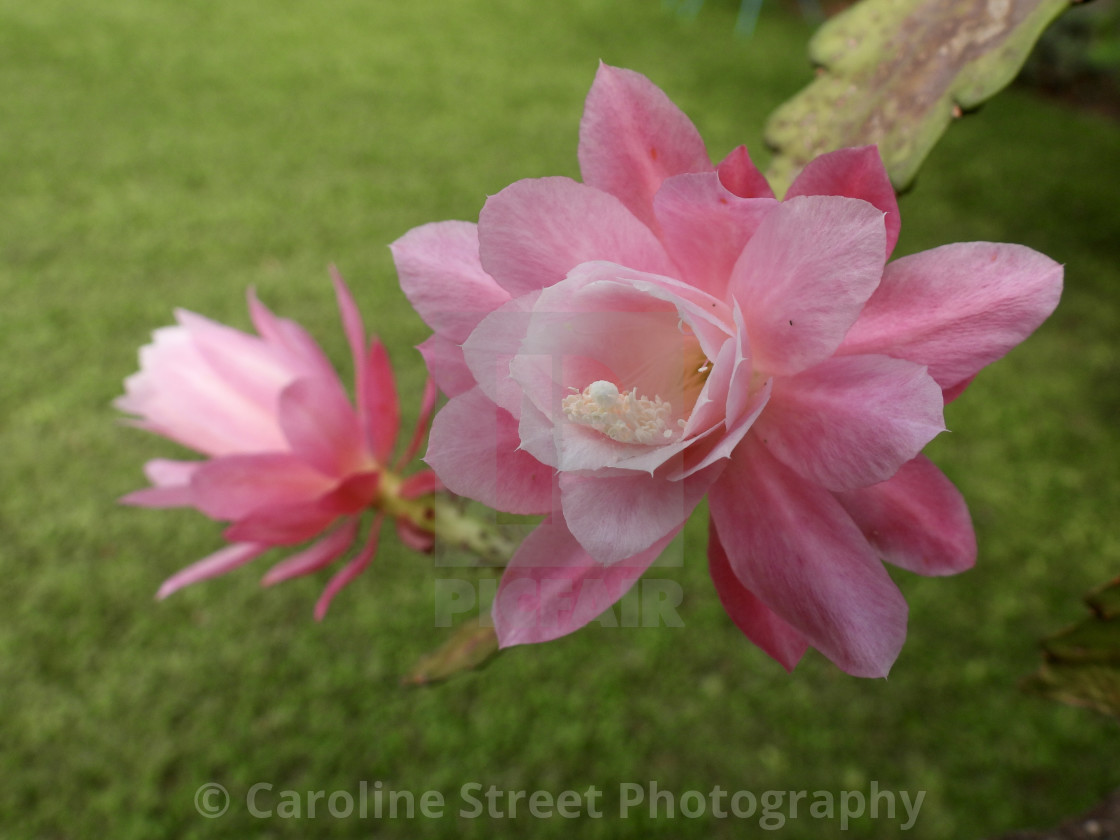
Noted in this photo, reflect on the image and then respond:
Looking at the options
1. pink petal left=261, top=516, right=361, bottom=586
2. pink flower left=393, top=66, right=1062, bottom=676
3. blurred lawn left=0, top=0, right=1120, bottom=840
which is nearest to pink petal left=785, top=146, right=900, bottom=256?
pink flower left=393, top=66, right=1062, bottom=676

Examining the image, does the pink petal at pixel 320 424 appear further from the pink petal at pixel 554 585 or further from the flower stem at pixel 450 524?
the pink petal at pixel 554 585

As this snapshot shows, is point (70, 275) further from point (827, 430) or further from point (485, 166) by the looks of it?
A: point (827, 430)

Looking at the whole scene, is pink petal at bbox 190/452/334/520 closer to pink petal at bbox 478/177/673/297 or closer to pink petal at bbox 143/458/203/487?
pink petal at bbox 143/458/203/487

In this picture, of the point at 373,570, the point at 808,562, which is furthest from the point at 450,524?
the point at 373,570

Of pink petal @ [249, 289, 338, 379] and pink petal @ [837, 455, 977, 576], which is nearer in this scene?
pink petal @ [837, 455, 977, 576]

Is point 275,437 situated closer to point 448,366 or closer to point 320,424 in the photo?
point 320,424

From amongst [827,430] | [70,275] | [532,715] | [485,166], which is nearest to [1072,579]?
[532,715]
